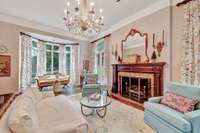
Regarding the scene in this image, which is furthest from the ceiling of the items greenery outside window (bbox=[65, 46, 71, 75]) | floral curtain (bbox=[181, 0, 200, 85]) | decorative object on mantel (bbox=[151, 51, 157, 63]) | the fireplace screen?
greenery outside window (bbox=[65, 46, 71, 75])

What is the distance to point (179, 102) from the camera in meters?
2.91

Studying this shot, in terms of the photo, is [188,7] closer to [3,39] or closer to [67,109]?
[67,109]

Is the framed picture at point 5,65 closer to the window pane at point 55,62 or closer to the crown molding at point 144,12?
the window pane at point 55,62

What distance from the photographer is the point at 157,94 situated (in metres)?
4.41

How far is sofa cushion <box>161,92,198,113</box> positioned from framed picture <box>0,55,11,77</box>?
572 centimetres

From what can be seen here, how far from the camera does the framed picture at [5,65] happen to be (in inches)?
216

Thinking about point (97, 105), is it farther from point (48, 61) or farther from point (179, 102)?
point (48, 61)

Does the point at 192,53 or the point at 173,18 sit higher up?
the point at 173,18

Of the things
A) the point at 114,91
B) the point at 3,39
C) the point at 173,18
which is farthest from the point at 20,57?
the point at 173,18

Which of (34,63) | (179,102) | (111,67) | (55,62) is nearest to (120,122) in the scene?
(179,102)

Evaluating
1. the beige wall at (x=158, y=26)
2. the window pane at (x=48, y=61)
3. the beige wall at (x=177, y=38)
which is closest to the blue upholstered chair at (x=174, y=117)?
the beige wall at (x=177, y=38)

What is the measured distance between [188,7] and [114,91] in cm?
427

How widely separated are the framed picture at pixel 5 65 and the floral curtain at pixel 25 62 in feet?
1.88

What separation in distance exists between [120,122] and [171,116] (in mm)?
1213
